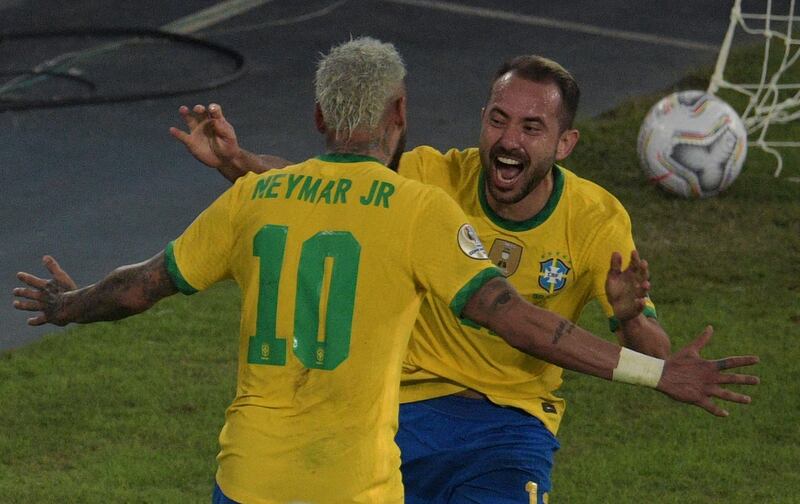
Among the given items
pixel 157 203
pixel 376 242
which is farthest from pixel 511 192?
pixel 157 203

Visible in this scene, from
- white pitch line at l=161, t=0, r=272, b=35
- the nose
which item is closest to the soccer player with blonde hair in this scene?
the nose

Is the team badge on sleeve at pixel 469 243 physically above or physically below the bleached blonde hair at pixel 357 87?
below

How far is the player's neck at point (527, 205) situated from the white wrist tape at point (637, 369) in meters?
1.14

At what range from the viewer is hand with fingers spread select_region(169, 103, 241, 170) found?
17.8ft

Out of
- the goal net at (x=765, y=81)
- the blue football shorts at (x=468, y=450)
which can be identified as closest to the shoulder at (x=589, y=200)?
the blue football shorts at (x=468, y=450)

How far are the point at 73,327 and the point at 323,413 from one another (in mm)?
4990

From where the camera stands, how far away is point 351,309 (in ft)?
13.8

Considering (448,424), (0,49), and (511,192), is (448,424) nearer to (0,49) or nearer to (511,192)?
(511,192)

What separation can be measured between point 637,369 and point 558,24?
11.8 m

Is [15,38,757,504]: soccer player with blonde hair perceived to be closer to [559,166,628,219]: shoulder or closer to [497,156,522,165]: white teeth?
[497,156,522,165]: white teeth

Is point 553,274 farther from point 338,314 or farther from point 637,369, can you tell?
point 338,314

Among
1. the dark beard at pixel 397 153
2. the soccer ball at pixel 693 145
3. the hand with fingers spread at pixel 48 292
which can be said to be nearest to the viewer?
the dark beard at pixel 397 153

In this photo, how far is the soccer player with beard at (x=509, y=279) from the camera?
206 inches

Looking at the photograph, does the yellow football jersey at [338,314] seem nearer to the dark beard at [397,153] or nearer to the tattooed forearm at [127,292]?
the dark beard at [397,153]
